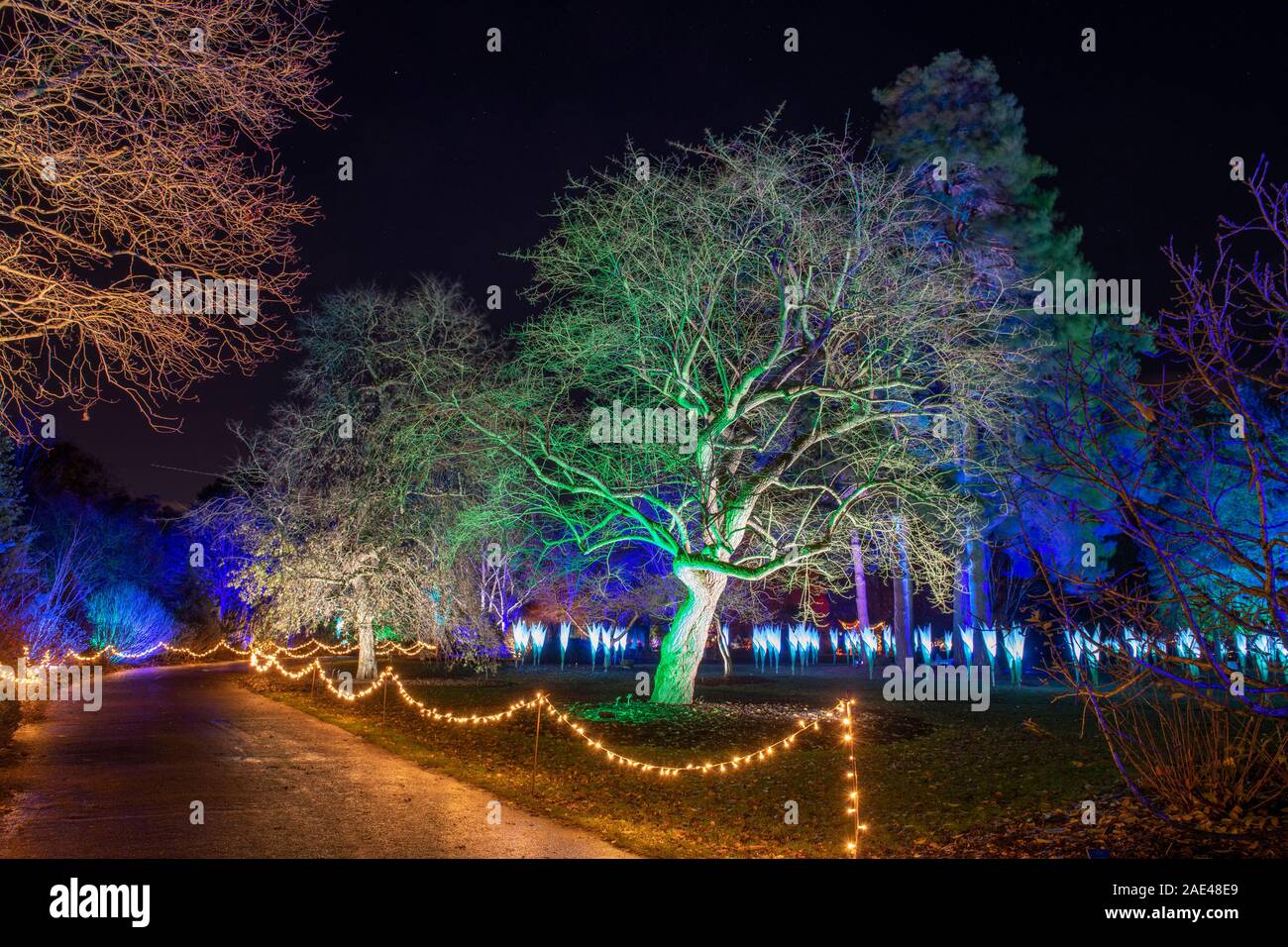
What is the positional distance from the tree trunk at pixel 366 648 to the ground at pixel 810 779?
4005mm

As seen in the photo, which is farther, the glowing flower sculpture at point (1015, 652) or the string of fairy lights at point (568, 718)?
the glowing flower sculpture at point (1015, 652)

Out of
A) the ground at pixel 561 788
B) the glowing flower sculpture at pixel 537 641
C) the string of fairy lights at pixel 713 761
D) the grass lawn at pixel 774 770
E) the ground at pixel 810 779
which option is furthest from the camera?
the glowing flower sculpture at pixel 537 641

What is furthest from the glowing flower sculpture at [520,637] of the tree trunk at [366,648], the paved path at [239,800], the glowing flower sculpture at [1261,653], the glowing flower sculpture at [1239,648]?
the glowing flower sculpture at [1261,653]

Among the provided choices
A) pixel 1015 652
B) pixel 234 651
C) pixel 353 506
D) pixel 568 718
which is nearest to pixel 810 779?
pixel 568 718

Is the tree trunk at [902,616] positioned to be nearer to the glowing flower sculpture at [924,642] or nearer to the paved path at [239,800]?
the glowing flower sculpture at [924,642]

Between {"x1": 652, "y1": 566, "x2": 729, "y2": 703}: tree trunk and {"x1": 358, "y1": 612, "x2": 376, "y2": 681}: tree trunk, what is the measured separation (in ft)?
34.9

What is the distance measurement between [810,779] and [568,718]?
5.22 meters

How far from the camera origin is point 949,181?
99.0 feet

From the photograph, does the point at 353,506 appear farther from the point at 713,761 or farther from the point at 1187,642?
the point at 1187,642

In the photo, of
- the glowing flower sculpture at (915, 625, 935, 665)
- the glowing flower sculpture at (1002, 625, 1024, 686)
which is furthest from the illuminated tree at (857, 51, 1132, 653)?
the glowing flower sculpture at (915, 625, 935, 665)

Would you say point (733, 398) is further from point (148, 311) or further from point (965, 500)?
point (148, 311)

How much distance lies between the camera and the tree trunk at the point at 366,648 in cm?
2567

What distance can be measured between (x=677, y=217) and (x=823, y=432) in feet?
16.0
